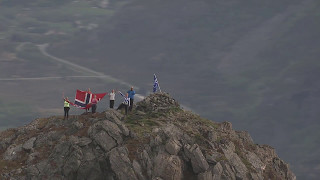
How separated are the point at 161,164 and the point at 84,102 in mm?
19603

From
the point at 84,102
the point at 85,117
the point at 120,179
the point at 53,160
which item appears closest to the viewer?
the point at 120,179

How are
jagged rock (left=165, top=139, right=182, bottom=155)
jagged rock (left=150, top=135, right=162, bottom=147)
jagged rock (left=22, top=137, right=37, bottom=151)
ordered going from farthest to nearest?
jagged rock (left=22, top=137, right=37, bottom=151)
jagged rock (left=150, top=135, right=162, bottom=147)
jagged rock (left=165, top=139, right=182, bottom=155)

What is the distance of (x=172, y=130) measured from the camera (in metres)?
65.3

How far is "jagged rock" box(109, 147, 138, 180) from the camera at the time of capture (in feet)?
189

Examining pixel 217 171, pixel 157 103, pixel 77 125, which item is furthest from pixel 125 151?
pixel 157 103

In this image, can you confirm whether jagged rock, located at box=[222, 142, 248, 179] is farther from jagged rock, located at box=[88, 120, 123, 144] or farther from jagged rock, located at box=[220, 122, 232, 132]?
jagged rock, located at box=[88, 120, 123, 144]

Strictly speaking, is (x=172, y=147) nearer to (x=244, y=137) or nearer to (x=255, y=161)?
(x=255, y=161)

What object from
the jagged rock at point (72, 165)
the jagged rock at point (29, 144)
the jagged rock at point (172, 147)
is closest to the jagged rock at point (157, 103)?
the jagged rock at point (172, 147)

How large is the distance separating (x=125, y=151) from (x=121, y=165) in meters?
2.00

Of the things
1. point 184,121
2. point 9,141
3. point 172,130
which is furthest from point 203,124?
point 9,141

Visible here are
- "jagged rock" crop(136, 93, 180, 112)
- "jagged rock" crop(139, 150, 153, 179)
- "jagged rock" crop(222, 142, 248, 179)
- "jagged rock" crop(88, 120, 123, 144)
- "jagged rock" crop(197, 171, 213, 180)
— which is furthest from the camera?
"jagged rock" crop(136, 93, 180, 112)

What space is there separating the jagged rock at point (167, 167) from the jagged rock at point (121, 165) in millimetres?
2752

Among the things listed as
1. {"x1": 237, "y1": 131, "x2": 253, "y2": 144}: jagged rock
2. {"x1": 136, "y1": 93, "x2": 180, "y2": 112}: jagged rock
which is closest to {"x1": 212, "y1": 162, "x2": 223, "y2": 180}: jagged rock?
{"x1": 136, "y1": 93, "x2": 180, "y2": 112}: jagged rock

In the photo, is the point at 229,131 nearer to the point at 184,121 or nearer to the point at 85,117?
the point at 184,121
